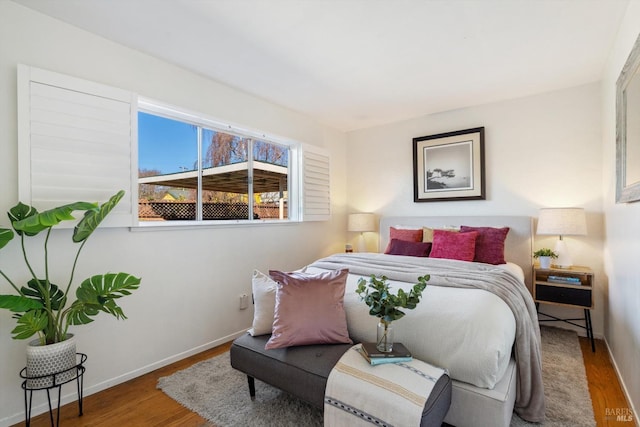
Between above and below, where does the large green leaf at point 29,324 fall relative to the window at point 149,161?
below

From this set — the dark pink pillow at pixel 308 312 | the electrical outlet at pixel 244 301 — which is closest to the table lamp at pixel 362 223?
the electrical outlet at pixel 244 301

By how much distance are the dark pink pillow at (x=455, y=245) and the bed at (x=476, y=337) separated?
69 cm

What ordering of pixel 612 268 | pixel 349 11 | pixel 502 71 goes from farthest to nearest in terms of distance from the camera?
pixel 502 71 → pixel 612 268 → pixel 349 11

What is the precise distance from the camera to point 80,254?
210cm

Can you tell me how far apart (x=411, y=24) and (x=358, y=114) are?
6.10 feet

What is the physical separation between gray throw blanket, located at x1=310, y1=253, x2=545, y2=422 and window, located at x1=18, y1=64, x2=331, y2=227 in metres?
1.29

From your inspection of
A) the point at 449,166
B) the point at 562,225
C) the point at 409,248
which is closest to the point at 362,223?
the point at 409,248

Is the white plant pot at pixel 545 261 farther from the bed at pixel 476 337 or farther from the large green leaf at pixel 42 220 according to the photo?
the large green leaf at pixel 42 220

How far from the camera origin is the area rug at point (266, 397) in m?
1.79

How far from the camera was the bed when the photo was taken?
151 cm

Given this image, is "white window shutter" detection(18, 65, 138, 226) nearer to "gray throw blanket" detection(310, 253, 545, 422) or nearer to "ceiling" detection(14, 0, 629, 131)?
"ceiling" detection(14, 0, 629, 131)

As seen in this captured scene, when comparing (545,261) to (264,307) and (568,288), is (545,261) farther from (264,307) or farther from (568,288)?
(264,307)

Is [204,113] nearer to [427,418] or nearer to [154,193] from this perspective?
[154,193]

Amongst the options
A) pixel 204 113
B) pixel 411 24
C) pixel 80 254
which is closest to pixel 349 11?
pixel 411 24
